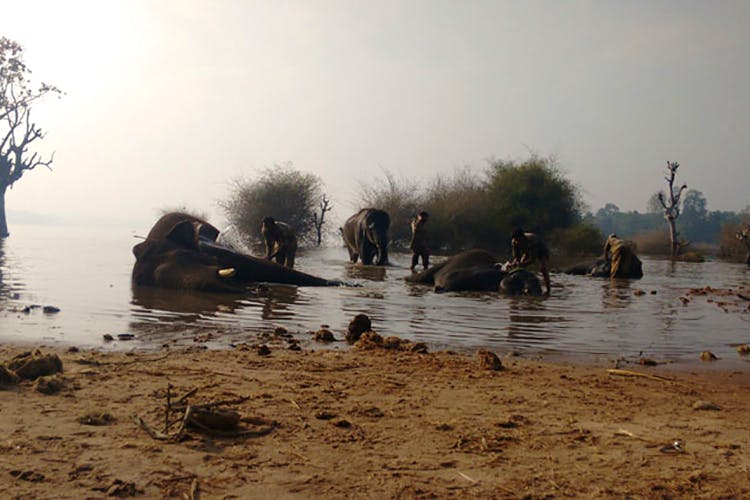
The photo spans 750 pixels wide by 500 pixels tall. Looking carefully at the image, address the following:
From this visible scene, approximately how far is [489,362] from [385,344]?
1121mm

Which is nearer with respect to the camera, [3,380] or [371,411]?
[371,411]

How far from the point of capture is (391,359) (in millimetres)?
6055

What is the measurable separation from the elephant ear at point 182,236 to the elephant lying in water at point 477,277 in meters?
4.43

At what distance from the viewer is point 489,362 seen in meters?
5.87

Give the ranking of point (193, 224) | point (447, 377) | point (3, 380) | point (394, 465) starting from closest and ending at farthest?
point (394, 465)
point (3, 380)
point (447, 377)
point (193, 224)

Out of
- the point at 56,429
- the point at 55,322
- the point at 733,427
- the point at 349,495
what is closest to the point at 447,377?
the point at 733,427

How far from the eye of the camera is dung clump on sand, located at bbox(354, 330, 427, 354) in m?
6.55

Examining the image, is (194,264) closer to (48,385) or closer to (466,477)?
(48,385)

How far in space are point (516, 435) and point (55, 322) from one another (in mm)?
5684

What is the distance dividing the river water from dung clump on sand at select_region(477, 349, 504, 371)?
112cm

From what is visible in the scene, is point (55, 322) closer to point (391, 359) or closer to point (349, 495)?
point (391, 359)

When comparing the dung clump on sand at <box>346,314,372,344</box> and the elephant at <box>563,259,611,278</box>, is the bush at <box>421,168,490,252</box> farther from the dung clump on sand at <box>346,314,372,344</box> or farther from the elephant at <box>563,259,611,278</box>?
the dung clump on sand at <box>346,314,372,344</box>

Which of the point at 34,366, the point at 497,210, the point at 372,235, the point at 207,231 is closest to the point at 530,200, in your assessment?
the point at 497,210

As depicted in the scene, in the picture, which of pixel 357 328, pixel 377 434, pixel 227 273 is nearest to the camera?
pixel 377 434
